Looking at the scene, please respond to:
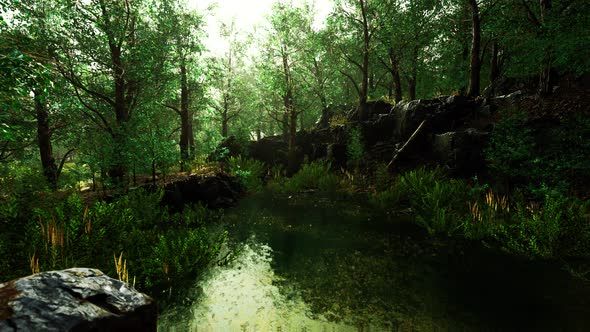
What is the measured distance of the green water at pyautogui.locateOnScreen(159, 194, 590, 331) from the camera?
369 cm

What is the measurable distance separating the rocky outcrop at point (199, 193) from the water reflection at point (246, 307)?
496cm

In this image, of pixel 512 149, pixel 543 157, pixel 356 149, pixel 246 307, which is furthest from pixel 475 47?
pixel 246 307

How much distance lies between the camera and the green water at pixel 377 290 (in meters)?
3.69

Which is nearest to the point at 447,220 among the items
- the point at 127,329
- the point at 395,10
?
the point at 127,329

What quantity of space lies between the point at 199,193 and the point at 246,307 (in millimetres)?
7446

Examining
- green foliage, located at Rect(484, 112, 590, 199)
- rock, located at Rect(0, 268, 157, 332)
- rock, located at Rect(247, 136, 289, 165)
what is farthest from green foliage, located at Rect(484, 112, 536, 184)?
rock, located at Rect(247, 136, 289, 165)

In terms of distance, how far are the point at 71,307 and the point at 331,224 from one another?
23.3 feet

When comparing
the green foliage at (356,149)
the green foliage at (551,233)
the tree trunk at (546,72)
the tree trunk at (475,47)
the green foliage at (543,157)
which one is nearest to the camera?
the green foliage at (551,233)

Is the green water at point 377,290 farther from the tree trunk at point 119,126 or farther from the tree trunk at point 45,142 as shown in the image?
the tree trunk at point 45,142

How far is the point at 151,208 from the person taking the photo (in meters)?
8.00

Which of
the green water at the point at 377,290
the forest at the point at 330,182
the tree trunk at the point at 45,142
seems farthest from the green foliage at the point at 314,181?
the tree trunk at the point at 45,142

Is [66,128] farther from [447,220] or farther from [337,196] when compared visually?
[447,220]

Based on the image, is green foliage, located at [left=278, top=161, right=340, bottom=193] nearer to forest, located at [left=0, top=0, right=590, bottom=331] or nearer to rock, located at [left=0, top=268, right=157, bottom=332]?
forest, located at [left=0, top=0, right=590, bottom=331]

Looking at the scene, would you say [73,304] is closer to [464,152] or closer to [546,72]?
[464,152]
